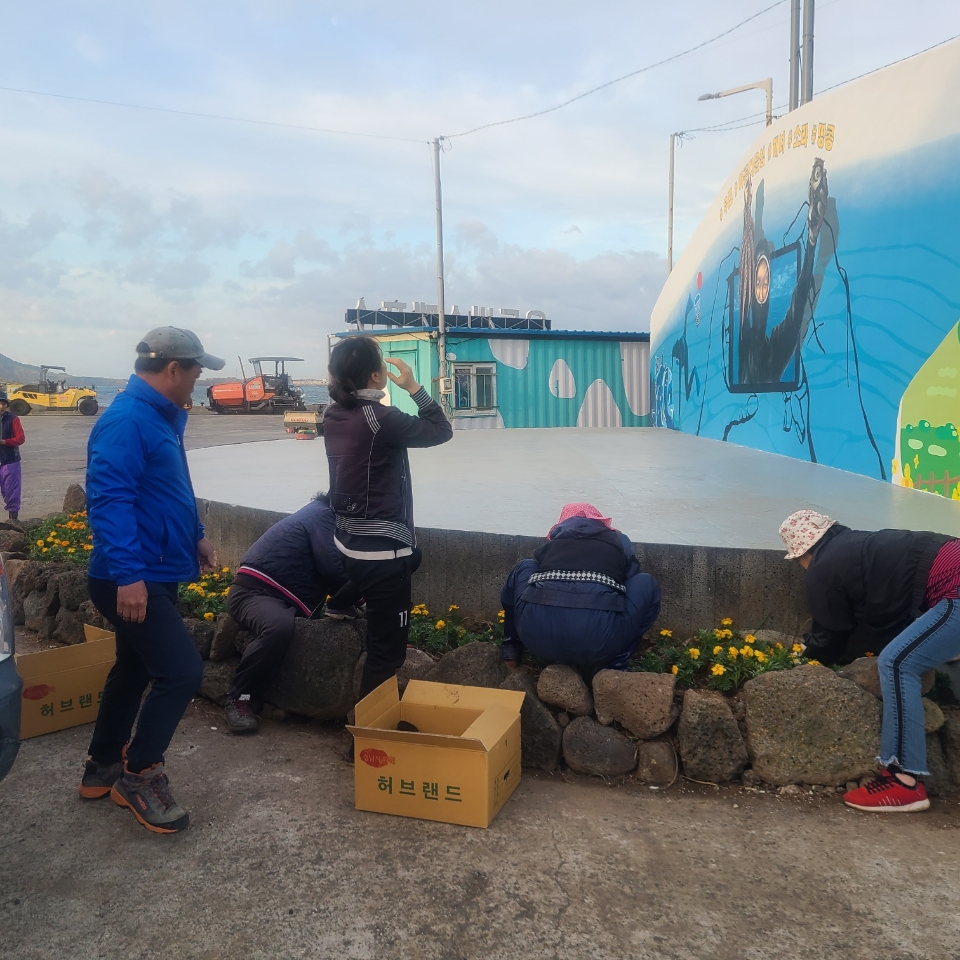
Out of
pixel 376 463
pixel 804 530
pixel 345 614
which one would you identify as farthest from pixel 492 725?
pixel 804 530

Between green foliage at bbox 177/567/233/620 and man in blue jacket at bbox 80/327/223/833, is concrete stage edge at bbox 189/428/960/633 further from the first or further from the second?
man in blue jacket at bbox 80/327/223/833

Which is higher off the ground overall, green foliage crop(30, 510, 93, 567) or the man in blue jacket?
the man in blue jacket

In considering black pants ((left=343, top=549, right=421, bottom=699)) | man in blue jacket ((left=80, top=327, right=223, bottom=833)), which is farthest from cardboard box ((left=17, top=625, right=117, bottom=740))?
black pants ((left=343, top=549, right=421, bottom=699))

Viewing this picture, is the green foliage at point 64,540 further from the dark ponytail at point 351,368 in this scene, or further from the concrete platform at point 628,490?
the dark ponytail at point 351,368

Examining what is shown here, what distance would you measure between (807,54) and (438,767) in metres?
11.3

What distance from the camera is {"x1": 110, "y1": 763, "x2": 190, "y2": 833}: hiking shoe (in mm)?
2691

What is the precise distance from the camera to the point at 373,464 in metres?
3.12

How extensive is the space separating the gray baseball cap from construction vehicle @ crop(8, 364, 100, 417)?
37022 mm

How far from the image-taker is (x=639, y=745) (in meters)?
3.21

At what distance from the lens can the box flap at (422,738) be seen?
2.72m

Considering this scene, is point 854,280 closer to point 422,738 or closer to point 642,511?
point 642,511

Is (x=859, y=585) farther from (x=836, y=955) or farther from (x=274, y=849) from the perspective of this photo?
(x=274, y=849)

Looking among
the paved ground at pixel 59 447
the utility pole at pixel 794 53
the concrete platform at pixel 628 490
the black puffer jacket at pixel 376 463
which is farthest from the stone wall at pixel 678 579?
the utility pole at pixel 794 53

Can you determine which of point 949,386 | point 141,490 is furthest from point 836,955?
point 949,386
